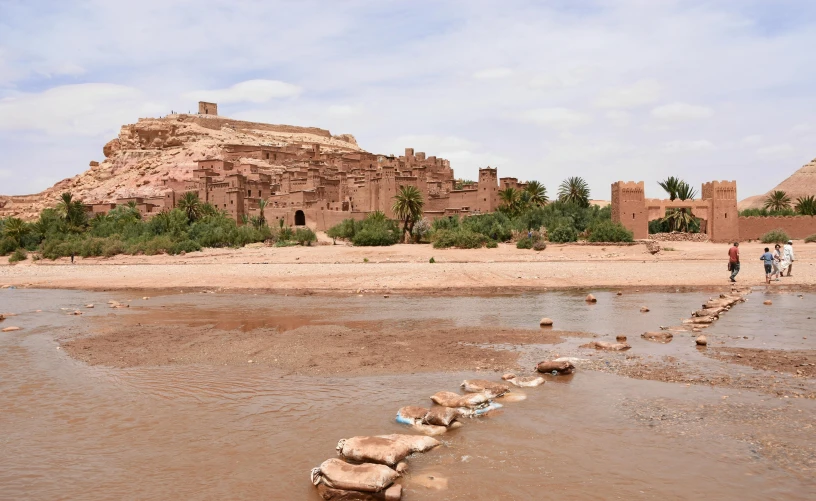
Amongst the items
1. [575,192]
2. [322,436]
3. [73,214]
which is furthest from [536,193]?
[322,436]

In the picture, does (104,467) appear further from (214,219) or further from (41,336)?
(214,219)

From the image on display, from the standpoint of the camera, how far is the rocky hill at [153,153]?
A: 69938 mm

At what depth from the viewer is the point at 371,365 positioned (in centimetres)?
915

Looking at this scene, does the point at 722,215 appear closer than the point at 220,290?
No

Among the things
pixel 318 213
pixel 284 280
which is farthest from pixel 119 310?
pixel 318 213

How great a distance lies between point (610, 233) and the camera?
33.0m

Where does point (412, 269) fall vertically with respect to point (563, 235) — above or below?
below

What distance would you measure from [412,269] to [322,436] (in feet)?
65.6

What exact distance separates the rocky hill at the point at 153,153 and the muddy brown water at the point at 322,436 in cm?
6172

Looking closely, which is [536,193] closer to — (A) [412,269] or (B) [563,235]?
(B) [563,235]

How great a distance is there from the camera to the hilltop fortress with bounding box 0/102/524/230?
49219 millimetres

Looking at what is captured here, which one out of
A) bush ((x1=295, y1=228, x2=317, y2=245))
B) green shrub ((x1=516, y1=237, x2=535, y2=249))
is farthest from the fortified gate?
bush ((x1=295, y1=228, x2=317, y2=245))

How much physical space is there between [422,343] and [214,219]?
38.1 metres

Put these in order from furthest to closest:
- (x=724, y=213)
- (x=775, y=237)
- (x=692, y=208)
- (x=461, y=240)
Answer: (x=692, y=208)
(x=724, y=213)
(x=461, y=240)
(x=775, y=237)
